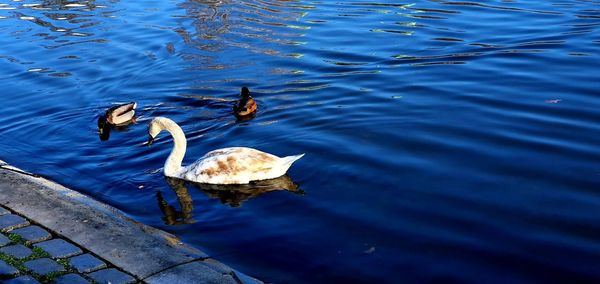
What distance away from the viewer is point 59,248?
8.07m

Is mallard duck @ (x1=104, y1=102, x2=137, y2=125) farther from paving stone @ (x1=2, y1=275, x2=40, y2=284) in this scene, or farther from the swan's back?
paving stone @ (x1=2, y1=275, x2=40, y2=284)

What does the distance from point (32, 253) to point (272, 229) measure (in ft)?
8.21

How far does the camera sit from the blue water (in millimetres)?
8648

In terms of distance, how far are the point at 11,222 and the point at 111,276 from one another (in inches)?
70.9

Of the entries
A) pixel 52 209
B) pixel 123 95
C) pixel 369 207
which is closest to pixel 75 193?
pixel 52 209

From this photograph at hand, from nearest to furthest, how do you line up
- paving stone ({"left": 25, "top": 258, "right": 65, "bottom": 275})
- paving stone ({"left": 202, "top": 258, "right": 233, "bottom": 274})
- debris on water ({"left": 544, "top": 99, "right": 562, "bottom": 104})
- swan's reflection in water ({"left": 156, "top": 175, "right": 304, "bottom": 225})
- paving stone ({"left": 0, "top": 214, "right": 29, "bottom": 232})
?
paving stone ({"left": 25, "top": 258, "right": 65, "bottom": 275}), paving stone ({"left": 202, "top": 258, "right": 233, "bottom": 274}), paving stone ({"left": 0, "top": 214, "right": 29, "bottom": 232}), swan's reflection in water ({"left": 156, "top": 175, "right": 304, "bottom": 225}), debris on water ({"left": 544, "top": 99, "right": 562, "bottom": 104})

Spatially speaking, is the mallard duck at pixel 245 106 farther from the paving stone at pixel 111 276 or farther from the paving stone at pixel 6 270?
the paving stone at pixel 6 270

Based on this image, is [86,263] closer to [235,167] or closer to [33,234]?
[33,234]

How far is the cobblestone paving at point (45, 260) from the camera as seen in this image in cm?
741

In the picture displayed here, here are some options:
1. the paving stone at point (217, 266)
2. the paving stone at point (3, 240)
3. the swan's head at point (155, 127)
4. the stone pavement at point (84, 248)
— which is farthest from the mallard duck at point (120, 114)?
the paving stone at point (217, 266)

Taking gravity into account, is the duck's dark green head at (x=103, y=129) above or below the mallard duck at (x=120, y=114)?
below

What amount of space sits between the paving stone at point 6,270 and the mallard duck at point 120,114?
17.9 feet

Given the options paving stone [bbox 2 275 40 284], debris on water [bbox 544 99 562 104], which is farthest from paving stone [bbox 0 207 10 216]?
debris on water [bbox 544 99 562 104]

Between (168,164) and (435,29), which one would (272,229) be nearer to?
(168,164)
